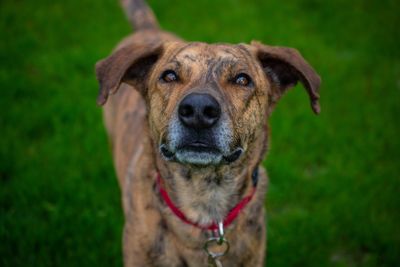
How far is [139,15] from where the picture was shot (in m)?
5.03

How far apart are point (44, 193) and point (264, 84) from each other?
96.0 inches

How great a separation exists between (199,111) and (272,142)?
9.92 feet

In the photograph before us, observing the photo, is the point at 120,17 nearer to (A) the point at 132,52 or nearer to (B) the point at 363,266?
(A) the point at 132,52

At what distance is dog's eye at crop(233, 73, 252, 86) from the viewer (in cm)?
291

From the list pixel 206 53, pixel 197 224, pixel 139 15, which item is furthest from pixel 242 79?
pixel 139 15

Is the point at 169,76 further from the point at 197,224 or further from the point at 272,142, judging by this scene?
the point at 272,142

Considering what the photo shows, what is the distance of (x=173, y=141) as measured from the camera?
2.62 m

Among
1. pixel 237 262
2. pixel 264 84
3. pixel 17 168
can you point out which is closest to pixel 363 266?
pixel 237 262

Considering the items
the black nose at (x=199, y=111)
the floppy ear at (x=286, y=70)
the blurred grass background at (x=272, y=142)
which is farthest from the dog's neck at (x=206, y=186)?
the blurred grass background at (x=272, y=142)

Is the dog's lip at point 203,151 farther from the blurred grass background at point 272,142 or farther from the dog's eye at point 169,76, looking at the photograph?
the blurred grass background at point 272,142

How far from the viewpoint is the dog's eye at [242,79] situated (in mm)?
2908

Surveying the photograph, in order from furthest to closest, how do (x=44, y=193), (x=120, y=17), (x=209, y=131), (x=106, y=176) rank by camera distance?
(x=120, y=17)
(x=106, y=176)
(x=44, y=193)
(x=209, y=131)

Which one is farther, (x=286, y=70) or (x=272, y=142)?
(x=272, y=142)

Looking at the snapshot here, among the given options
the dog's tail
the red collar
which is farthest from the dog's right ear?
the dog's tail
